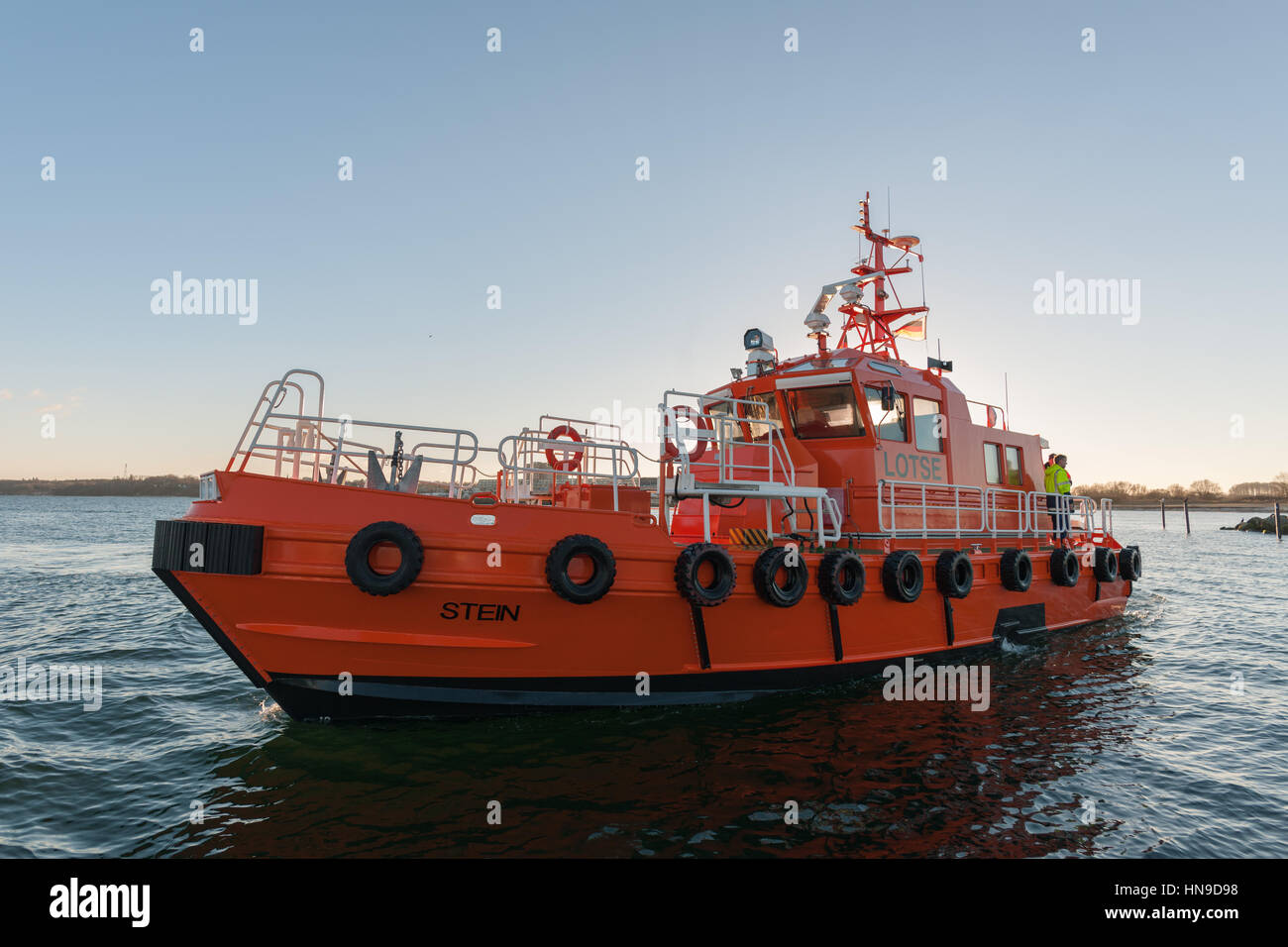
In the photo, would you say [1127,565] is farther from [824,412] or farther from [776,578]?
[776,578]

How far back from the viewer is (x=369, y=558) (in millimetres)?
4969

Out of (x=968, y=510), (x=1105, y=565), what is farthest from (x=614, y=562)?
(x=1105, y=565)

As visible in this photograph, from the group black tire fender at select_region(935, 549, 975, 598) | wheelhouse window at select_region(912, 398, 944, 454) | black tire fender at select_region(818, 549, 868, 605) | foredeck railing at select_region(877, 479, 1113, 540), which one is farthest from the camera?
wheelhouse window at select_region(912, 398, 944, 454)

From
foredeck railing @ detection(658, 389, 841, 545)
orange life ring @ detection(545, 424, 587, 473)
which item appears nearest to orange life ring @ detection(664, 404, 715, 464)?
foredeck railing @ detection(658, 389, 841, 545)

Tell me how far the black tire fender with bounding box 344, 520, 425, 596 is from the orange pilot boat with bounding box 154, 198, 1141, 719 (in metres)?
0.02

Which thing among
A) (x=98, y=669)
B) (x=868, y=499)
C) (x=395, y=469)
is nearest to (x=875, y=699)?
(x=868, y=499)

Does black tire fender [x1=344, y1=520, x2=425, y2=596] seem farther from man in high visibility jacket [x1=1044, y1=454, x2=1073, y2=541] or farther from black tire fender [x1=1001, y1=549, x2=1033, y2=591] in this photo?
man in high visibility jacket [x1=1044, y1=454, x2=1073, y2=541]

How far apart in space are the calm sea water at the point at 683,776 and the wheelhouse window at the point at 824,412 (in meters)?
3.04

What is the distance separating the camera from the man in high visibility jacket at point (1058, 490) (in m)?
10.3

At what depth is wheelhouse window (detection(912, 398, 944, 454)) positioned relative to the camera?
8.37m

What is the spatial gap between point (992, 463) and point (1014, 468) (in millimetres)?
768
